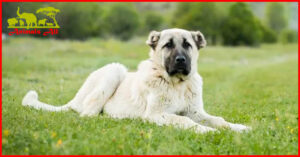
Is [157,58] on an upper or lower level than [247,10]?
lower

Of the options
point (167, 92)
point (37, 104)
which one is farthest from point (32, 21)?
point (167, 92)

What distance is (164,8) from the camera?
393ft

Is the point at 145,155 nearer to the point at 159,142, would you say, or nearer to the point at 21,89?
the point at 159,142

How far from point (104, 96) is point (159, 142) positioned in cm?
306

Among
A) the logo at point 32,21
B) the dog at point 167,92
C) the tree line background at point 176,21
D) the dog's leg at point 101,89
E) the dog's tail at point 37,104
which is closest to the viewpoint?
the dog at point 167,92

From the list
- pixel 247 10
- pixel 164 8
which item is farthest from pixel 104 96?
pixel 164 8

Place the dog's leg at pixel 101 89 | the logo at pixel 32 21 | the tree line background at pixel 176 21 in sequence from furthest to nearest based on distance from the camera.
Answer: the tree line background at pixel 176 21, the logo at pixel 32 21, the dog's leg at pixel 101 89

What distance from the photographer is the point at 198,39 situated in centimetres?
699

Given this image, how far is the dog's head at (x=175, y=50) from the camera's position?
6.34 meters

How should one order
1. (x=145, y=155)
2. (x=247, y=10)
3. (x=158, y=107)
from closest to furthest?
1. (x=145, y=155)
2. (x=158, y=107)
3. (x=247, y=10)

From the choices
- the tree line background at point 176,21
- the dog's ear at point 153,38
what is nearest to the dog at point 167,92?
the dog's ear at point 153,38

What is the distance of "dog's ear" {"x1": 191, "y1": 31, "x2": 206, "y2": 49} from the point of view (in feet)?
22.6

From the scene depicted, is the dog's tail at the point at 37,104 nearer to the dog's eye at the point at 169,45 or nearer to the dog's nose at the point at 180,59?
the dog's eye at the point at 169,45

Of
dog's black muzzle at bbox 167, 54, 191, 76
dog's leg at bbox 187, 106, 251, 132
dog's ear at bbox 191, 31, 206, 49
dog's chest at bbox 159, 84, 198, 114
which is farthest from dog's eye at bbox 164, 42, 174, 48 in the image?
dog's leg at bbox 187, 106, 251, 132
